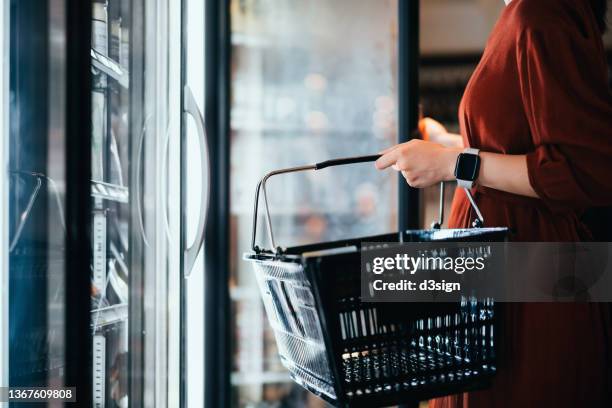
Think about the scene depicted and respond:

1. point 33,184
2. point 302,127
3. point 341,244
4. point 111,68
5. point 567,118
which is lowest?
point 341,244

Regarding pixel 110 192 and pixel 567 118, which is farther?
pixel 110 192

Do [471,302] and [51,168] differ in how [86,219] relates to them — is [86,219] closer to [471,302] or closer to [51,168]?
[51,168]

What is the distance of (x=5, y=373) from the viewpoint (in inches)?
31.5

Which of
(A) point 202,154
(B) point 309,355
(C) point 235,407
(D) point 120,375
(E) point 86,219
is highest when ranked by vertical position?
(A) point 202,154

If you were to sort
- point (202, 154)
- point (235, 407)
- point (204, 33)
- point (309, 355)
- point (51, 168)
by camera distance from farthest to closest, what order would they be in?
1. point (235, 407)
2. point (204, 33)
3. point (202, 154)
4. point (309, 355)
5. point (51, 168)

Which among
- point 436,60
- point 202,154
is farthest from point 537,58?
point 436,60

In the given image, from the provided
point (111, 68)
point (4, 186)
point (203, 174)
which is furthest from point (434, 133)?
A: point (4, 186)

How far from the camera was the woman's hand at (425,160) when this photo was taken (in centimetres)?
102

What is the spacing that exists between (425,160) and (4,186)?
2.18 feet

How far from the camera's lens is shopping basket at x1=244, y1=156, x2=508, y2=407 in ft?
2.80

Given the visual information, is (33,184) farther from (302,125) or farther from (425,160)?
(302,125)

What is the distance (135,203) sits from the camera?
138cm

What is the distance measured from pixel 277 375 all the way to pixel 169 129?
1511mm

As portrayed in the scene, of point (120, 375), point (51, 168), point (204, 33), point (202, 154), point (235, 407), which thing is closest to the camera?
point (51, 168)
